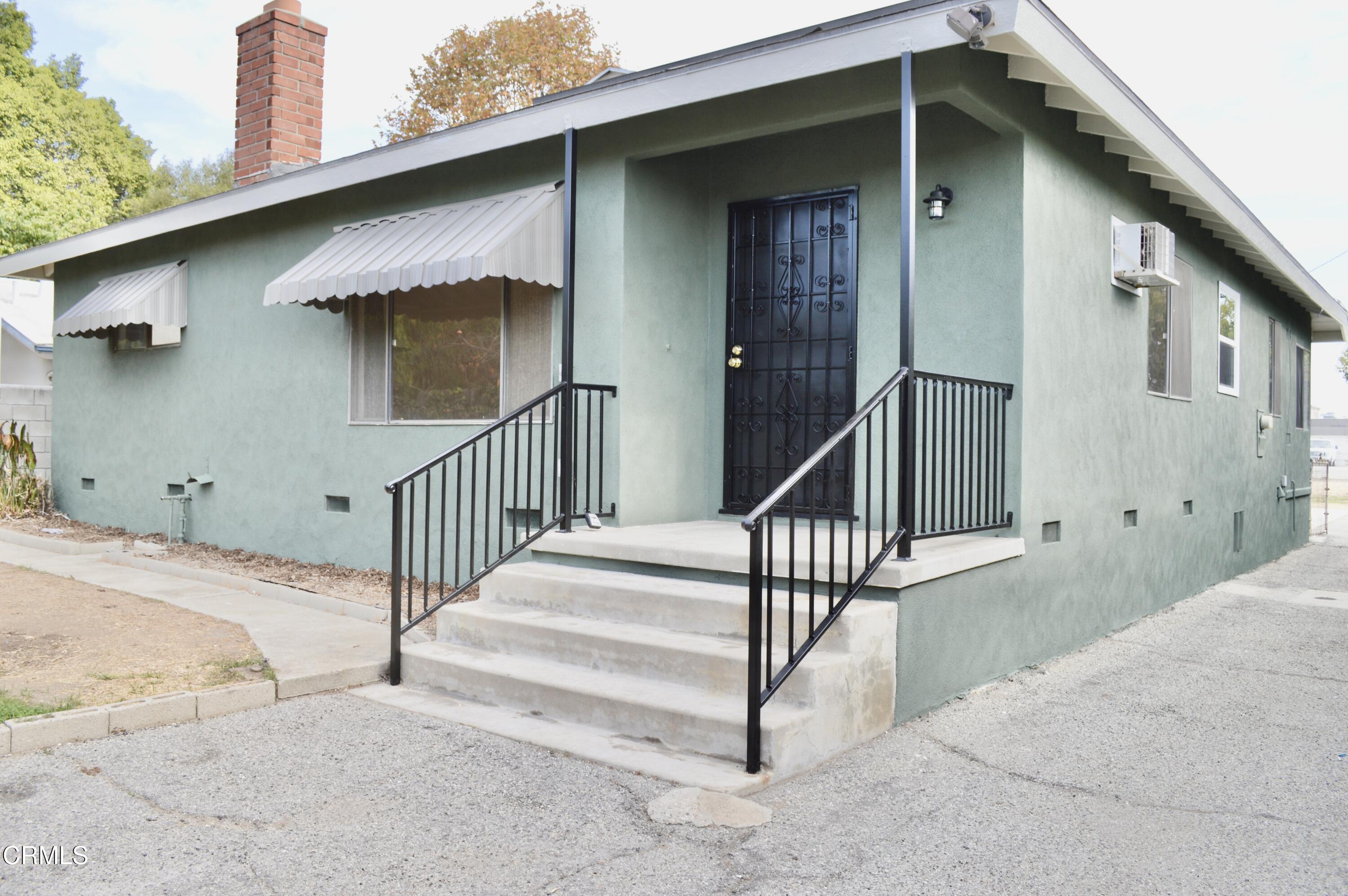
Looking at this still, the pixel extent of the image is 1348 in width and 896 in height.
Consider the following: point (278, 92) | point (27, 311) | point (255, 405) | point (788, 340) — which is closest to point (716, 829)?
point (788, 340)

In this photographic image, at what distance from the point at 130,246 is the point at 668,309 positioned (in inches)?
251

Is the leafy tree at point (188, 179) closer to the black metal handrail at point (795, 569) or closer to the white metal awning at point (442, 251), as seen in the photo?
the white metal awning at point (442, 251)

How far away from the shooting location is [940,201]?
528 centimetres

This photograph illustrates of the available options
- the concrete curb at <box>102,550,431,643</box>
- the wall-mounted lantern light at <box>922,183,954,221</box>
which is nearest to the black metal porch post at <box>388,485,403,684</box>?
the concrete curb at <box>102,550,431,643</box>

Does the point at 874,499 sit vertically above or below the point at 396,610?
above

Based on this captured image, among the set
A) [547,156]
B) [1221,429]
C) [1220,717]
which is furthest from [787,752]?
[1221,429]

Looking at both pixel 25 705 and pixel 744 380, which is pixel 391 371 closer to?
pixel 744 380

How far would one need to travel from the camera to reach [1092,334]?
5.88 m

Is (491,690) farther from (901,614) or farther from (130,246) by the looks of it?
(130,246)

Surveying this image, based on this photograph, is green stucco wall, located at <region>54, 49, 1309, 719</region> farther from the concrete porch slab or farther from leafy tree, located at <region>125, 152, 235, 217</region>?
leafy tree, located at <region>125, 152, 235, 217</region>

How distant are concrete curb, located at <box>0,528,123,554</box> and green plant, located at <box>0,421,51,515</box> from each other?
1.49 m

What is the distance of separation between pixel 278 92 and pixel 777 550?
717 centimetres

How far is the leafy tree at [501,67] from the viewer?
70.6 feet

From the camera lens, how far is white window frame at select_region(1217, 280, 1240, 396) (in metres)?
8.36
